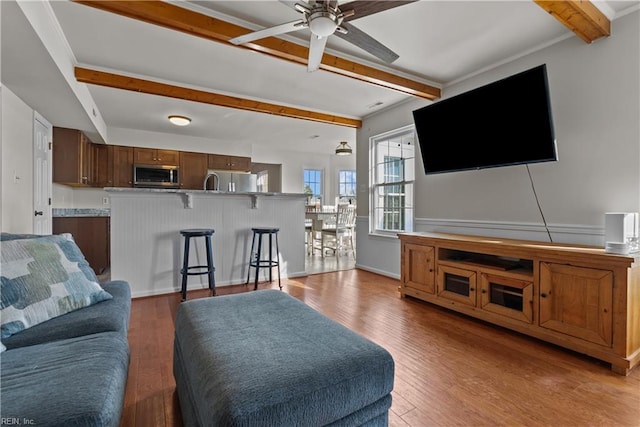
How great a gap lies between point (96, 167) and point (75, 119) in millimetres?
1688

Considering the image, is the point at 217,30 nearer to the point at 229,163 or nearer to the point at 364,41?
the point at 364,41

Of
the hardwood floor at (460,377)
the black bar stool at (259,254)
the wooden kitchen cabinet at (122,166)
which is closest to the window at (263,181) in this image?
the wooden kitchen cabinet at (122,166)

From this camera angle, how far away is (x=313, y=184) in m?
8.38

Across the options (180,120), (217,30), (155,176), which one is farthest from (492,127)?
(155,176)

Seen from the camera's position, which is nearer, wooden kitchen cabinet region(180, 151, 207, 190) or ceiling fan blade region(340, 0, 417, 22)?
ceiling fan blade region(340, 0, 417, 22)

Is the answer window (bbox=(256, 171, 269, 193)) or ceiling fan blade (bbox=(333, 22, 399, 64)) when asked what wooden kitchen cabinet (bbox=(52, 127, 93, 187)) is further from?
ceiling fan blade (bbox=(333, 22, 399, 64))

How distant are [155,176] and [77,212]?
1391 millimetres

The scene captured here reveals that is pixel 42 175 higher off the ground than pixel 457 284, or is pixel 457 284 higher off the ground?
pixel 42 175

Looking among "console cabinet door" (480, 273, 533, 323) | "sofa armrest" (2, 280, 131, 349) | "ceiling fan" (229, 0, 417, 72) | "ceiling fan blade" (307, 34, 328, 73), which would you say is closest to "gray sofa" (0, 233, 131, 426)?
"sofa armrest" (2, 280, 131, 349)

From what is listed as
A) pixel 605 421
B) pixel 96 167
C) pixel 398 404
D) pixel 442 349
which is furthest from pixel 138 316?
pixel 96 167

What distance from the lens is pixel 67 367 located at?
3.45ft

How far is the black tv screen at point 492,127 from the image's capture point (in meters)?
2.40

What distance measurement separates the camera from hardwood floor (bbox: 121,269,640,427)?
1503 mm

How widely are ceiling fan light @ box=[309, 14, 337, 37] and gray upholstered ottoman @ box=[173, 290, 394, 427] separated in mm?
1719
